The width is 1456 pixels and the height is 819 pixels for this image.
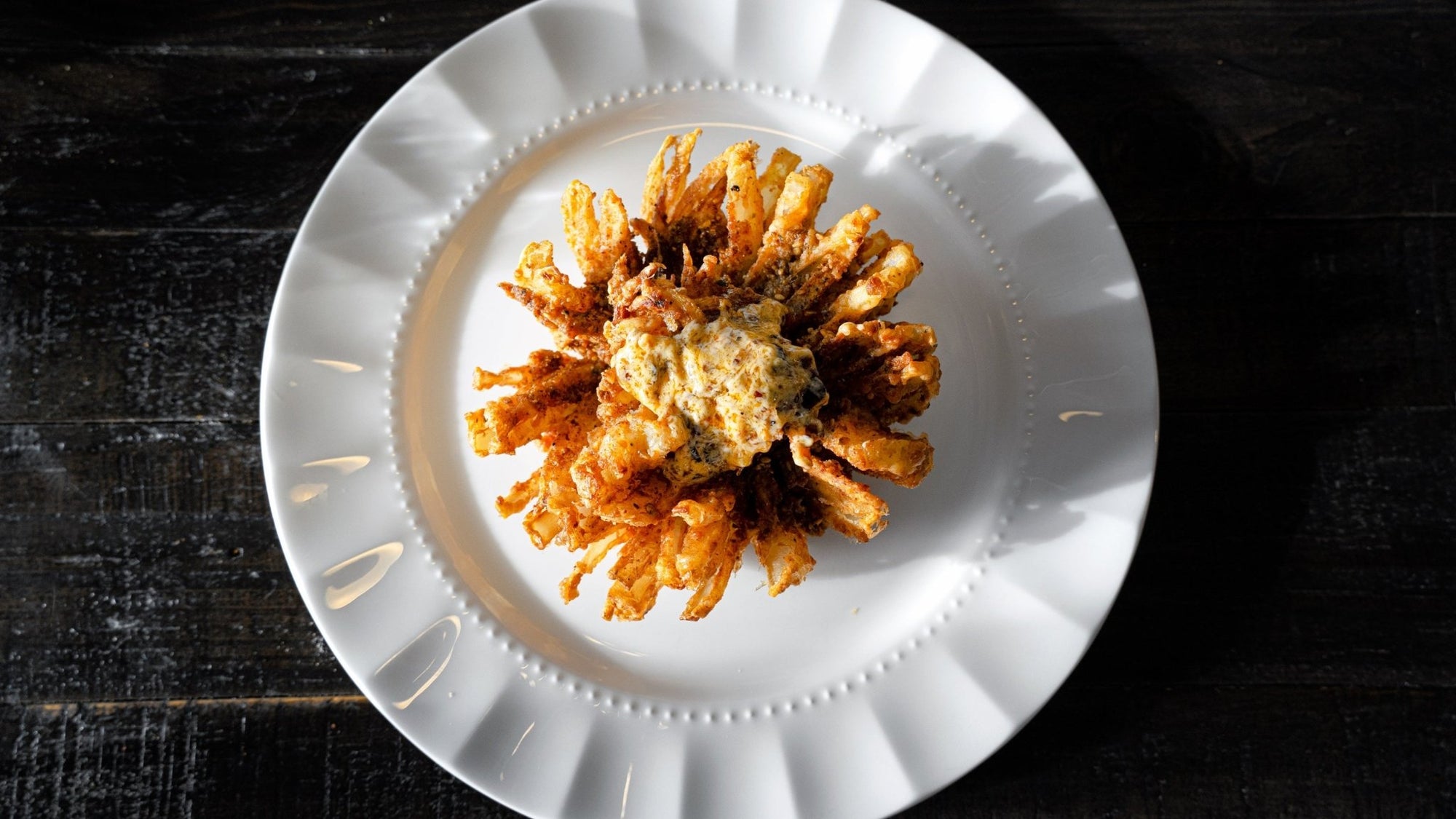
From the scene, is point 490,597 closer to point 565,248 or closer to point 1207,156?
point 565,248

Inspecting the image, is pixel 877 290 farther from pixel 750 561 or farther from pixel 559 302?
pixel 750 561

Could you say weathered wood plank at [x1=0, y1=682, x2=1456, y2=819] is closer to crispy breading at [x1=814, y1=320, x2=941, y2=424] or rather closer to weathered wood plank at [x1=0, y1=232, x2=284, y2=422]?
weathered wood plank at [x1=0, y1=232, x2=284, y2=422]

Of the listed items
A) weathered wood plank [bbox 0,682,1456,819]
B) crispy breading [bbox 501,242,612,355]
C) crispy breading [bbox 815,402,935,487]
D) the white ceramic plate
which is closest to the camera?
crispy breading [bbox 815,402,935,487]

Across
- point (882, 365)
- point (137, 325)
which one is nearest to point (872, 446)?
point (882, 365)

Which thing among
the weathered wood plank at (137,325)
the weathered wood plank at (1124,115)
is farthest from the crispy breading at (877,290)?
the weathered wood plank at (137,325)

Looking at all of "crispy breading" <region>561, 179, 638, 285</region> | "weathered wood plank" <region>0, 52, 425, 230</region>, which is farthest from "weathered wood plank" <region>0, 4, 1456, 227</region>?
"crispy breading" <region>561, 179, 638, 285</region>

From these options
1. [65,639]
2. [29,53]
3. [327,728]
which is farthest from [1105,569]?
[29,53]
